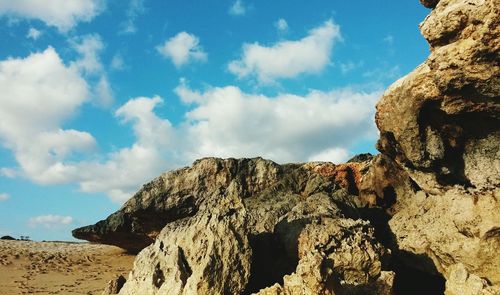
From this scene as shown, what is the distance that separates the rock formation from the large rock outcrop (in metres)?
0.03

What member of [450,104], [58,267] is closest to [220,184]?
[450,104]

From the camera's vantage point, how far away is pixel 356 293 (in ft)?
36.8

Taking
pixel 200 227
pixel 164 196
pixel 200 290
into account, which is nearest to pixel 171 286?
pixel 200 290

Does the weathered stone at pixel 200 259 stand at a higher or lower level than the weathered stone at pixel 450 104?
lower

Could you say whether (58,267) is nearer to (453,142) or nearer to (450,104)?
(453,142)

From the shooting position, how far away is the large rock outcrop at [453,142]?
37.1 ft

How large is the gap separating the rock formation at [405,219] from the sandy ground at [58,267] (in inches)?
307

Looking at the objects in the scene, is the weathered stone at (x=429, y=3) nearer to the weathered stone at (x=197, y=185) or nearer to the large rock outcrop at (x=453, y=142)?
the large rock outcrop at (x=453, y=142)

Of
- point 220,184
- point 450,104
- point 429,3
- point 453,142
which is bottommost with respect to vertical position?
point 453,142

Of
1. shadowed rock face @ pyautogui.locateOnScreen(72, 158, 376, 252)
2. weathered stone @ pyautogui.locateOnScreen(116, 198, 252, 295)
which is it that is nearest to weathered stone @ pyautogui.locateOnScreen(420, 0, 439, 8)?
shadowed rock face @ pyautogui.locateOnScreen(72, 158, 376, 252)

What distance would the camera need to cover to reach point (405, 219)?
16.1 meters

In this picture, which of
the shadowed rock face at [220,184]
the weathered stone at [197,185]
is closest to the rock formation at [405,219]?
the shadowed rock face at [220,184]

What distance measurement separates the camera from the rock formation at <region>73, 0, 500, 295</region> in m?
11.4

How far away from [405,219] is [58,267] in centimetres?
1789
